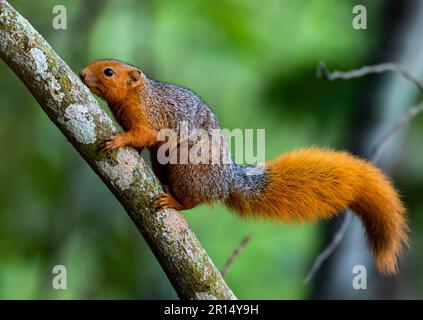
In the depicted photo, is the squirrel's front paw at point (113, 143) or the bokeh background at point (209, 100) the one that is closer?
the squirrel's front paw at point (113, 143)

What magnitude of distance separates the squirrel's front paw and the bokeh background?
2.14 metres

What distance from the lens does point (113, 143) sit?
2596 millimetres

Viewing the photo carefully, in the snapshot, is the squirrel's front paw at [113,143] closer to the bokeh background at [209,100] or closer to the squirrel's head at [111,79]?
the squirrel's head at [111,79]

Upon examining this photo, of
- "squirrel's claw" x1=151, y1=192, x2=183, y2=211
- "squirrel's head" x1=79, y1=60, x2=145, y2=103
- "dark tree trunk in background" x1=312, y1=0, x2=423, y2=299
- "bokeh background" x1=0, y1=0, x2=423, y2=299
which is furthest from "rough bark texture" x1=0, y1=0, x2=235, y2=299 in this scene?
"dark tree trunk in background" x1=312, y1=0, x2=423, y2=299

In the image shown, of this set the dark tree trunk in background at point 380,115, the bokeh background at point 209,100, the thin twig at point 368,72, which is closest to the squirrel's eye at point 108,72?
the thin twig at point 368,72

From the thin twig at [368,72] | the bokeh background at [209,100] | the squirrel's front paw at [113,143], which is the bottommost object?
the bokeh background at [209,100]

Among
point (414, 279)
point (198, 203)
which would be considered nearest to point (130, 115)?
point (198, 203)

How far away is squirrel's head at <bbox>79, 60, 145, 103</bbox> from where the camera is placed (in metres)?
3.24

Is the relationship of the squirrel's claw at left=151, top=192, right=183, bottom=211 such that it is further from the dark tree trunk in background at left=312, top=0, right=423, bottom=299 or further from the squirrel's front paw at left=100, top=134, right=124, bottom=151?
the dark tree trunk in background at left=312, top=0, right=423, bottom=299

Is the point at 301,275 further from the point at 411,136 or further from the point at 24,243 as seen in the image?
the point at 24,243

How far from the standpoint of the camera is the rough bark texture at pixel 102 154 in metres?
2.51

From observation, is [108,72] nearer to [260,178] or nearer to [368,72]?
[260,178]

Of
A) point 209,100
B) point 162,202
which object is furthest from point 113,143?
point 209,100

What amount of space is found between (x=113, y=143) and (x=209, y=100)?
154 inches
